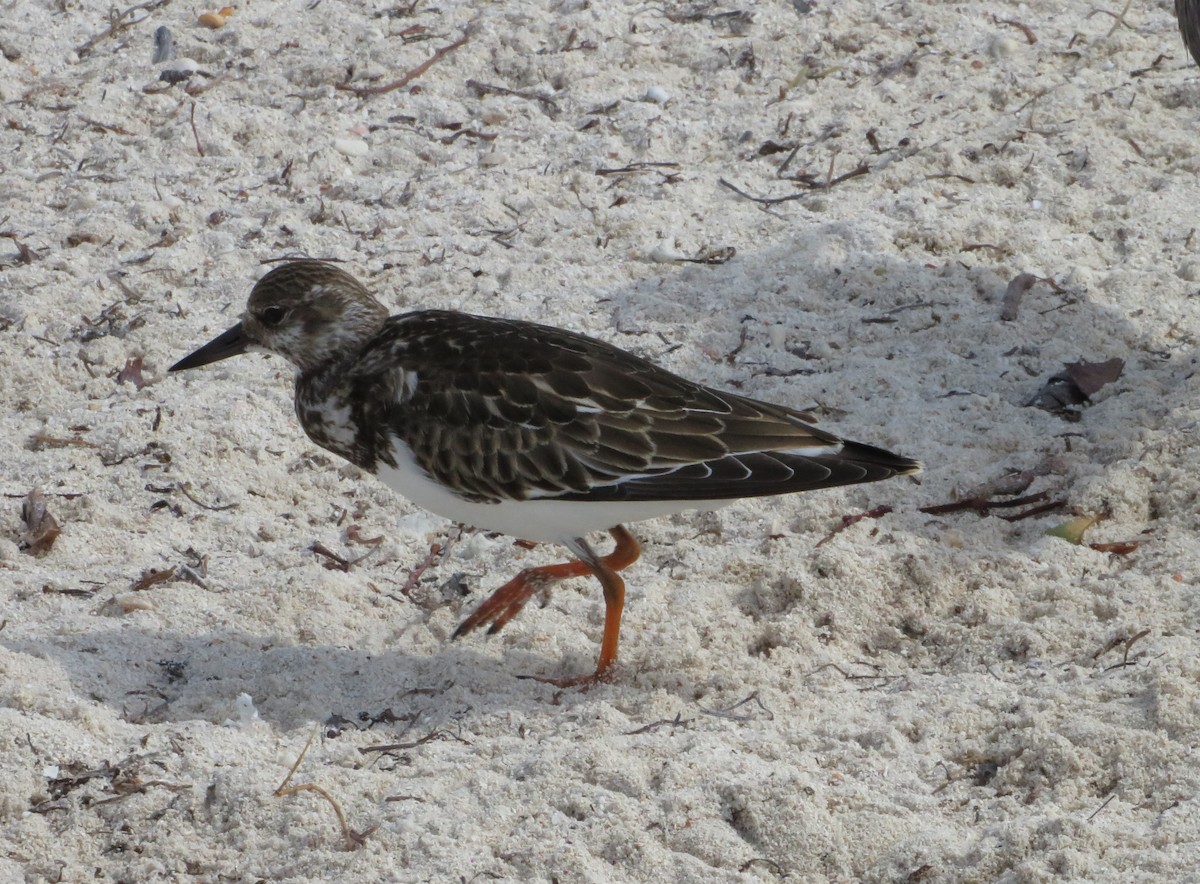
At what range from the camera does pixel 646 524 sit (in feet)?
17.1

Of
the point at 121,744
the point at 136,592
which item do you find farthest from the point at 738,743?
the point at 136,592

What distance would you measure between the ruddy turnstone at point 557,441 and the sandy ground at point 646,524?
1.60 feet

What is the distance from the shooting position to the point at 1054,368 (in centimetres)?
581

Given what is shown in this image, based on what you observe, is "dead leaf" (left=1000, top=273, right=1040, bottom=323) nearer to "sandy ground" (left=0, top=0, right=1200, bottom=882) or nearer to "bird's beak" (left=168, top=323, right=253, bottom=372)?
"sandy ground" (left=0, top=0, right=1200, bottom=882)

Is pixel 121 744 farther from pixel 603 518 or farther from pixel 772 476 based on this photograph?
pixel 772 476

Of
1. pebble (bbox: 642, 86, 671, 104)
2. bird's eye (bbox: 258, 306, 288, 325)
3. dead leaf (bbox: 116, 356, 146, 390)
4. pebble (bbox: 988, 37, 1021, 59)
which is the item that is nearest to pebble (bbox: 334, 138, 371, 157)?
pebble (bbox: 642, 86, 671, 104)

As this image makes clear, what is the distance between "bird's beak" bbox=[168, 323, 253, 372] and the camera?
16.3ft

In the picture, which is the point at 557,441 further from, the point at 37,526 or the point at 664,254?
the point at 664,254

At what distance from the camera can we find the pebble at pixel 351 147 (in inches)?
269

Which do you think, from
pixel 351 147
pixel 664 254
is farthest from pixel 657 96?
pixel 351 147

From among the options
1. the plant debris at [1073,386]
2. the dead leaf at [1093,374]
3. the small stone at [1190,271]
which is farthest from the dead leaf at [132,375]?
the small stone at [1190,271]

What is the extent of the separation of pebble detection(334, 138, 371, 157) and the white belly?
276cm

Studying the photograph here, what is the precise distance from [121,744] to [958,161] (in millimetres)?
4504

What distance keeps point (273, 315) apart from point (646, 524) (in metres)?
1.44
